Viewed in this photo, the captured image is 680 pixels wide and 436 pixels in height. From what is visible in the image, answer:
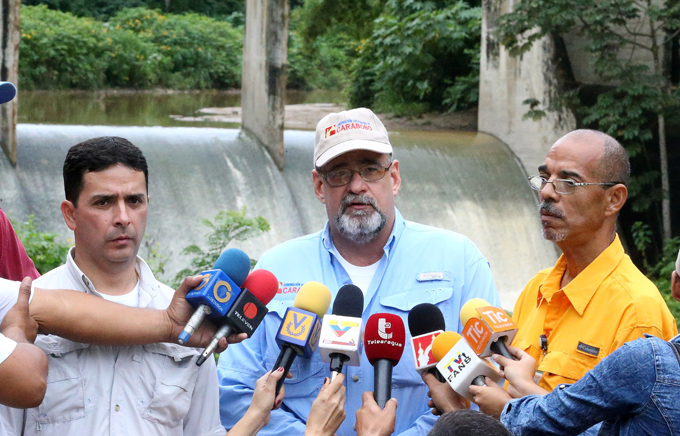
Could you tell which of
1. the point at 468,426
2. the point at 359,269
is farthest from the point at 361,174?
the point at 468,426

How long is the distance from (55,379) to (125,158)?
76 cm

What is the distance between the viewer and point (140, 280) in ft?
9.25

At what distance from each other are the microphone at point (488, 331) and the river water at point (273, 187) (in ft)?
19.9

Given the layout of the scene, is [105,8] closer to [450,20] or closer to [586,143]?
[450,20]

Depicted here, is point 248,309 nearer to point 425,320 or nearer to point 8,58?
point 425,320

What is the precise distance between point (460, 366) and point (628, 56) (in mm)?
8977

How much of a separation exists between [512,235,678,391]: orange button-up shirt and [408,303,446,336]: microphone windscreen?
1.41 feet

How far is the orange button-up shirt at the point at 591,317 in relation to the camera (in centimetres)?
284

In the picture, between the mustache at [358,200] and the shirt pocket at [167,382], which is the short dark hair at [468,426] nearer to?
the shirt pocket at [167,382]

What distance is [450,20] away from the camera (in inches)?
546

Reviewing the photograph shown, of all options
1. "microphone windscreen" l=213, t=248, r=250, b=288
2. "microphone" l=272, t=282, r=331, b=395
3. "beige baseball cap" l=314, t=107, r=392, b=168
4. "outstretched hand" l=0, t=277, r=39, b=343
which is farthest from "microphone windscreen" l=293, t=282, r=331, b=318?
"outstretched hand" l=0, t=277, r=39, b=343

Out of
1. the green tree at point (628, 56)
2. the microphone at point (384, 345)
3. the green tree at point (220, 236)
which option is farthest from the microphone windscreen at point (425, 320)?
the green tree at point (628, 56)

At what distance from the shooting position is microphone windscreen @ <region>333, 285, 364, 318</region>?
2.86 metres

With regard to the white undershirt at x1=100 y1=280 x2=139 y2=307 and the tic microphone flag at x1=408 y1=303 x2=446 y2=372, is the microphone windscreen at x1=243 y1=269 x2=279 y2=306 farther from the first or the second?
the tic microphone flag at x1=408 y1=303 x2=446 y2=372
